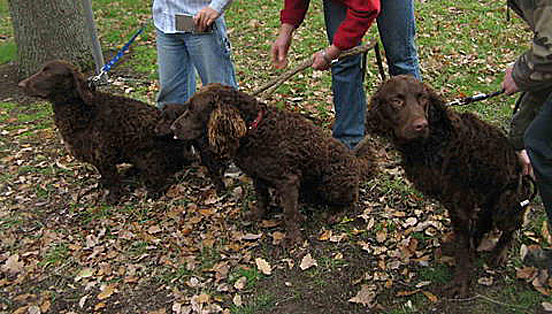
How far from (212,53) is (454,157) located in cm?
274

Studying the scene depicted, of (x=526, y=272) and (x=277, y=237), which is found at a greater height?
(x=526, y=272)

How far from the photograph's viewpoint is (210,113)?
413cm

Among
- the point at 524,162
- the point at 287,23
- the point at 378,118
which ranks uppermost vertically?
the point at 287,23

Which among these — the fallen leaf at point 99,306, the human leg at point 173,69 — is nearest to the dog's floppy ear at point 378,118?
the human leg at point 173,69

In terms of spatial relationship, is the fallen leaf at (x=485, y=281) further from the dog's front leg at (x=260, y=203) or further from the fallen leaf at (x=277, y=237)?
the dog's front leg at (x=260, y=203)

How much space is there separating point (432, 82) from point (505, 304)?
4.53 metres

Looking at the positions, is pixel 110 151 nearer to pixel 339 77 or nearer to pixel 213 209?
pixel 213 209

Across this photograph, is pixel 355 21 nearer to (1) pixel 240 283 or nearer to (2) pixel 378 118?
(2) pixel 378 118

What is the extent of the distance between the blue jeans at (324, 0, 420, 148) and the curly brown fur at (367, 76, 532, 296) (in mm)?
1541

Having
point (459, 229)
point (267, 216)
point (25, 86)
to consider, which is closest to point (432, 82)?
point (267, 216)

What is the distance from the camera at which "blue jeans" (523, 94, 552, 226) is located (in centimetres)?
279

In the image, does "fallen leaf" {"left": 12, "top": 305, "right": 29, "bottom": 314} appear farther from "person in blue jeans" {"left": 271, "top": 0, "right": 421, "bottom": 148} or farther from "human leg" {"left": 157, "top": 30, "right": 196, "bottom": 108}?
"person in blue jeans" {"left": 271, "top": 0, "right": 421, "bottom": 148}

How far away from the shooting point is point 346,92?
5.00 m

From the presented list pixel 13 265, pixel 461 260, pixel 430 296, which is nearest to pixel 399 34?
pixel 461 260
